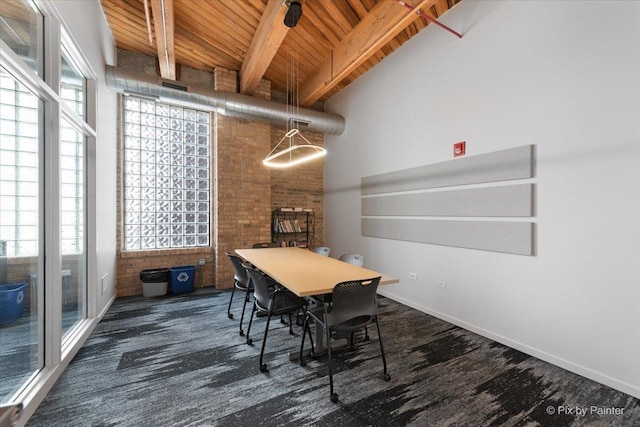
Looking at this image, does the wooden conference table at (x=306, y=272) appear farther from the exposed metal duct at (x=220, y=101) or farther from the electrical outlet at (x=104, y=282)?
the exposed metal duct at (x=220, y=101)

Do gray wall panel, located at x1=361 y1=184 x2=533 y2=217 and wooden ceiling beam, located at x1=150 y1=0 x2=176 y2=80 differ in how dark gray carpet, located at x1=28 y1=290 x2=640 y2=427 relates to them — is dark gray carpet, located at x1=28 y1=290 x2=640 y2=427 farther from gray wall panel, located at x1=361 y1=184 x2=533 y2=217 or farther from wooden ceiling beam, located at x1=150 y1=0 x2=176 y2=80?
wooden ceiling beam, located at x1=150 y1=0 x2=176 y2=80

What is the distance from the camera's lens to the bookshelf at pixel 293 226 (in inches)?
226

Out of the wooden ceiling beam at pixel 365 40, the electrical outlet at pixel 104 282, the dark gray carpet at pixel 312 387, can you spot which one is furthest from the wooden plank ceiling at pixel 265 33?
the dark gray carpet at pixel 312 387

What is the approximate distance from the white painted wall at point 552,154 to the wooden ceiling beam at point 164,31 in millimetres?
3364

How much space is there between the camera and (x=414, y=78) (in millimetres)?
4004

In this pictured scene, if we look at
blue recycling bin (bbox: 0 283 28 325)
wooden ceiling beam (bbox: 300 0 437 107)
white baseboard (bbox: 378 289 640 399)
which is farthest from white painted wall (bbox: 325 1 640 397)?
blue recycling bin (bbox: 0 283 28 325)

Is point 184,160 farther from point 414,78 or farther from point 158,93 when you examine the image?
point 414,78

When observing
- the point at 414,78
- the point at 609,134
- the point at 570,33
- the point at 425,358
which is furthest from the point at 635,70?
the point at 425,358

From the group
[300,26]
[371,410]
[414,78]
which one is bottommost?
[371,410]

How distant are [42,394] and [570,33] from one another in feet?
17.6

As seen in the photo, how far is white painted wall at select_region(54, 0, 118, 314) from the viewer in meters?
2.87

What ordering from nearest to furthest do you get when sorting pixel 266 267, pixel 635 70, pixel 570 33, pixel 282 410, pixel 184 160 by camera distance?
pixel 282 410 < pixel 635 70 < pixel 570 33 < pixel 266 267 < pixel 184 160

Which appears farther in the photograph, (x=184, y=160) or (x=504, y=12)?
(x=184, y=160)

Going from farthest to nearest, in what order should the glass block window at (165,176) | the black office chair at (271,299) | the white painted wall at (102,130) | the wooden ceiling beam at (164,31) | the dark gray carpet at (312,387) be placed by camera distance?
the glass block window at (165,176) → the wooden ceiling beam at (164,31) → the white painted wall at (102,130) → the black office chair at (271,299) → the dark gray carpet at (312,387)
